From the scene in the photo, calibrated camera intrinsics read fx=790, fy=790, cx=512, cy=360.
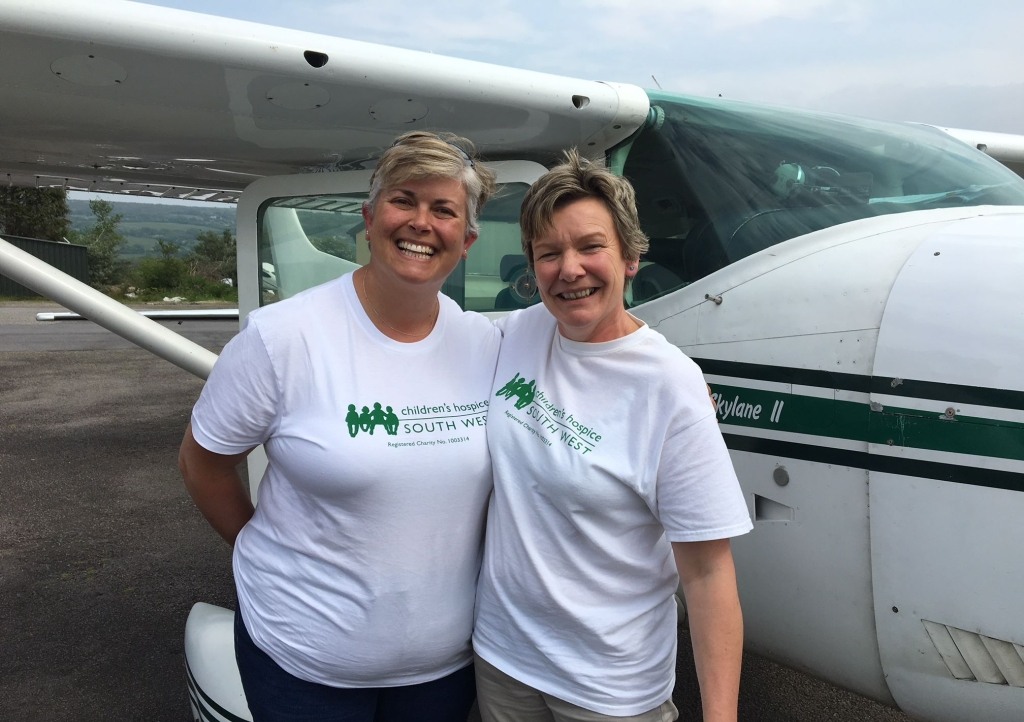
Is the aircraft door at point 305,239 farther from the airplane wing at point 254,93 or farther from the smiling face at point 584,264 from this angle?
the smiling face at point 584,264

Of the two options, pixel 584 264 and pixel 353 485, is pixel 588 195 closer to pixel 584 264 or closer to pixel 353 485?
pixel 584 264

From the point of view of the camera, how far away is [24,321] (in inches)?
781

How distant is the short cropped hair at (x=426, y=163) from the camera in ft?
4.61

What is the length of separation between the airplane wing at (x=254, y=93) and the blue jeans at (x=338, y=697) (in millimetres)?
1681

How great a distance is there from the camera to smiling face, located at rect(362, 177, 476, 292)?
1425mm

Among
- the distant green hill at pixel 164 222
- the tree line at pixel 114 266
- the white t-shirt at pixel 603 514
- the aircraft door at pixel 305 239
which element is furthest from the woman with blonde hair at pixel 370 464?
the distant green hill at pixel 164 222

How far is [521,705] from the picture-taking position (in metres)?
1.42

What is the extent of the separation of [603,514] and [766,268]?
1.11 meters

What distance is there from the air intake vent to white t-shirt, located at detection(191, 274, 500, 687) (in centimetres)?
103

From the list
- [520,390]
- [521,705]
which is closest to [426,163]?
[520,390]

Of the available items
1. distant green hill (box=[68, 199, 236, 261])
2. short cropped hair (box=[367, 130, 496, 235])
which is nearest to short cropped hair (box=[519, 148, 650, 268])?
short cropped hair (box=[367, 130, 496, 235])

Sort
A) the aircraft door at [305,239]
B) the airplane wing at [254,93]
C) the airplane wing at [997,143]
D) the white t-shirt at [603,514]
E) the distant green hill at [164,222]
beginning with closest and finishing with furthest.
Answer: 1. the white t-shirt at [603,514]
2. the airplane wing at [254,93]
3. the aircraft door at [305,239]
4. the airplane wing at [997,143]
5. the distant green hill at [164,222]

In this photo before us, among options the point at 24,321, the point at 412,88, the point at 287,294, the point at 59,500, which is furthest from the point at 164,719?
the point at 24,321

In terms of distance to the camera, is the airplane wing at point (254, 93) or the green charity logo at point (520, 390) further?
the airplane wing at point (254, 93)
